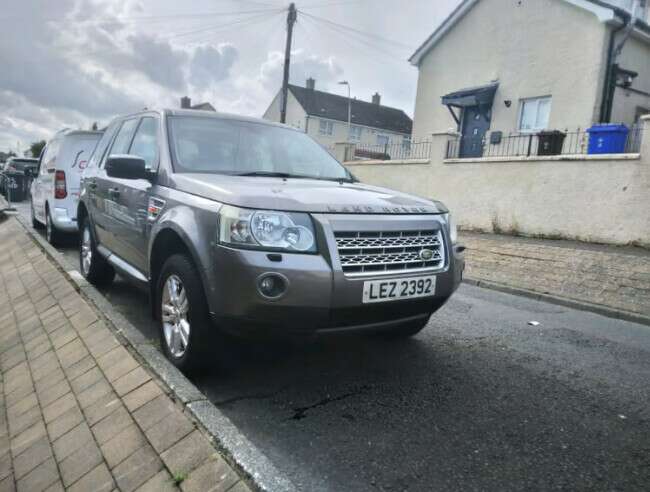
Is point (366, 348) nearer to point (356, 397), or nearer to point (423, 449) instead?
point (356, 397)

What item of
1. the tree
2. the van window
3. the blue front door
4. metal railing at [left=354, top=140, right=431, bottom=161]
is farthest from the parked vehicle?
the tree

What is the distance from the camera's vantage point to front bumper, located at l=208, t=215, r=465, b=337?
8.93 ft

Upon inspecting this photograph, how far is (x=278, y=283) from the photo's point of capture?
8.95ft

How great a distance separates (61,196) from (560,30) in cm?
1394

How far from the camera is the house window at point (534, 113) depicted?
1505cm

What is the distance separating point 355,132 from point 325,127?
3677 mm

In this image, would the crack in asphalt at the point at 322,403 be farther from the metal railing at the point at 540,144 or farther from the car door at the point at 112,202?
the metal railing at the point at 540,144

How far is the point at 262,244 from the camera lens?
9.05ft

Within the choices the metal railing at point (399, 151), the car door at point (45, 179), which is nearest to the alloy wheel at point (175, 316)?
the car door at point (45, 179)

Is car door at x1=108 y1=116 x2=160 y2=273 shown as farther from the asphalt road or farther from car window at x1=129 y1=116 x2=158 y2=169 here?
the asphalt road

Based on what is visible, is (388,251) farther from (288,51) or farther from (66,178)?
(288,51)

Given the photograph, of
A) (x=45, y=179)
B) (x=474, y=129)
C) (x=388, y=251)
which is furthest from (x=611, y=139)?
(x=45, y=179)

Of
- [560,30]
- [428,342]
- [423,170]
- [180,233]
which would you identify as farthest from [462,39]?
[180,233]

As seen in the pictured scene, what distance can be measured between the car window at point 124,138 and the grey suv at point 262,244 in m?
0.78
